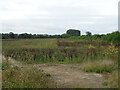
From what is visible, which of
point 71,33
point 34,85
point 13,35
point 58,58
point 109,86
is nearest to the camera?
point 34,85

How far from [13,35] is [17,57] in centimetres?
1842

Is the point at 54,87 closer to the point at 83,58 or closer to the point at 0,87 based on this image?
the point at 0,87

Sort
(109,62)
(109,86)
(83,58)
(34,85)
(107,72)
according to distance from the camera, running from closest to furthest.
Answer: (34,85), (109,86), (107,72), (109,62), (83,58)

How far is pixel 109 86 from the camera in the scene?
229 inches

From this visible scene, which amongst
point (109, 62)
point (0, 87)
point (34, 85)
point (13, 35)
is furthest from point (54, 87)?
point (13, 35)

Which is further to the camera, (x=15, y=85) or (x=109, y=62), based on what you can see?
(x=109, y=62)

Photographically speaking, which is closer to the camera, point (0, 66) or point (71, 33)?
point (0, 66)

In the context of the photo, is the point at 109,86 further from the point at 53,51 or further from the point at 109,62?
the point at 53,51

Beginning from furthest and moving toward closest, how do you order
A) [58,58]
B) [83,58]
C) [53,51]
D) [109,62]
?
[53,51], [58,58], [83,58], [109,62]

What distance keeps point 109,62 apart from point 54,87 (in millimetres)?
4301

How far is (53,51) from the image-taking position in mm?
14414

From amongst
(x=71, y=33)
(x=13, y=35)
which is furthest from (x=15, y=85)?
(x=71, y=33)

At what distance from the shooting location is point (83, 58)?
12.0 meters

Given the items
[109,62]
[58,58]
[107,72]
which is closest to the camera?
[107,72]
